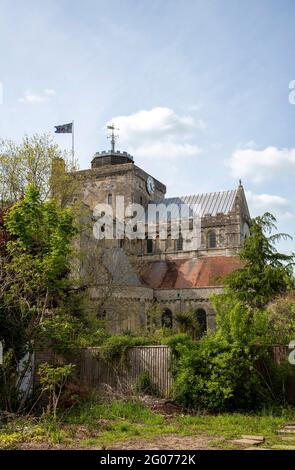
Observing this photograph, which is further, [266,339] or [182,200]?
[182,200]

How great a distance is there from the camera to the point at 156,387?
55.9 ft

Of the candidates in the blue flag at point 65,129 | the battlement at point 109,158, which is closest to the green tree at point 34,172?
the blue flag at point 65,129

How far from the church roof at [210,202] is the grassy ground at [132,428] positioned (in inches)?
1572

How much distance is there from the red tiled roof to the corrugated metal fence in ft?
89.5

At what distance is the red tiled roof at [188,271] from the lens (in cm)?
4591

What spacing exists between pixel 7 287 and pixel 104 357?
427 cm

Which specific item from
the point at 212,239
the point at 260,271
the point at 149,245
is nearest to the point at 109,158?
the point at 149,245

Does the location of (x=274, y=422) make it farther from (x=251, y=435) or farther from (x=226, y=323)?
(x=226, y=323)

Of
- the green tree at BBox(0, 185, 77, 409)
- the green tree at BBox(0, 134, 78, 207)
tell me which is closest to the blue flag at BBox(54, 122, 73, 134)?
the green tree at BBox(0, 134, 78, 207)

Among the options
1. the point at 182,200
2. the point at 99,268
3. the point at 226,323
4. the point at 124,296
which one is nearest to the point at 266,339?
the point at 226,323

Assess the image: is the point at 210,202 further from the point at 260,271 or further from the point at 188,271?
the point at 260,271

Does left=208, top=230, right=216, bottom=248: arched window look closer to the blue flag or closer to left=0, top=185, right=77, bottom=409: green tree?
the blue flag

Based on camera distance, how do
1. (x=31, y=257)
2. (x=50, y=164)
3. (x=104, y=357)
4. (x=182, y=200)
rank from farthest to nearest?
(x=182, y=200) < (x=50, y=164) < (x=104, y=357) < (x=31, y=257)

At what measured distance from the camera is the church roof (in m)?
54.6
